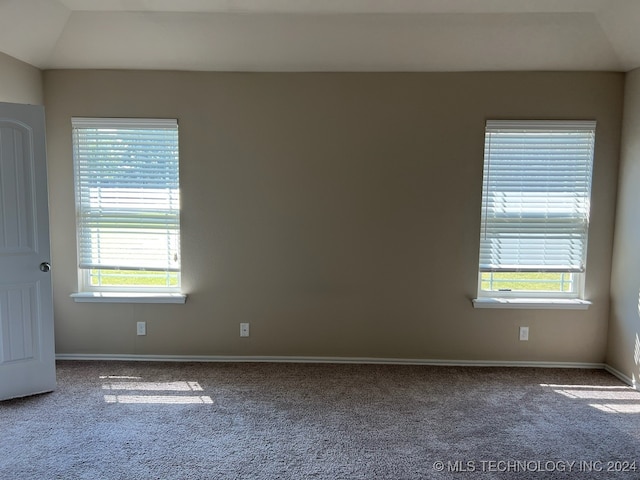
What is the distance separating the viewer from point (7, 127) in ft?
9.11

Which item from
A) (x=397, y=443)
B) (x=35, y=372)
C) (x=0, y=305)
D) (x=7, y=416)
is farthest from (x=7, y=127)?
(x=397, y=443)

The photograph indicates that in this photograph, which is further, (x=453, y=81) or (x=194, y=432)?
(x=453, y=81)

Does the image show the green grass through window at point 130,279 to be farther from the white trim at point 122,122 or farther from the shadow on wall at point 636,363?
the shadow on wall at point 636,363

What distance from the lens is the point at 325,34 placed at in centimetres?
313

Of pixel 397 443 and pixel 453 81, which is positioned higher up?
pixel 453 81

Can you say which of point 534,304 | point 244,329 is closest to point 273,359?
point 244,329

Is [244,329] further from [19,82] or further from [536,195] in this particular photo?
[536,195]

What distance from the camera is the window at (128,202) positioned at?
3.53 m

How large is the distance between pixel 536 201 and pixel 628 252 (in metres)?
0.82

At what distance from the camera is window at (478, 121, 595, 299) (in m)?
3.47

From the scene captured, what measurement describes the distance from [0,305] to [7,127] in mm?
1253

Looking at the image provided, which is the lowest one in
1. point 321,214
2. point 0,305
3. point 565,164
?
point 0,305

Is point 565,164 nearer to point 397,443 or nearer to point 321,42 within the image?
point 321,42

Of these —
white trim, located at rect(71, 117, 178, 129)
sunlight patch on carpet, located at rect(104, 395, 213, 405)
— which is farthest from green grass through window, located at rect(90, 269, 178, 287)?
white trim, located at rect(71, 117, 178, 129)
